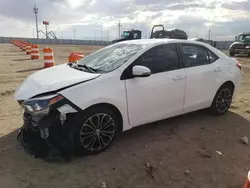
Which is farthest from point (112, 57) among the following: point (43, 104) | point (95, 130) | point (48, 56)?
point (48, 56)

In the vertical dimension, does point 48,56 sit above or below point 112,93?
above

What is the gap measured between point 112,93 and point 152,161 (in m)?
1.11

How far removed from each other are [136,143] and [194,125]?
1397mm

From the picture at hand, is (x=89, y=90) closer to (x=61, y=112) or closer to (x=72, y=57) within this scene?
(x=61, y=112)

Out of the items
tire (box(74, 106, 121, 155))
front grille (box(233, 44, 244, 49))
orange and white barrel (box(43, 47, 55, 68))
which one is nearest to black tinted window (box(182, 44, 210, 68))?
tire (box(74, 106, 121, 155))

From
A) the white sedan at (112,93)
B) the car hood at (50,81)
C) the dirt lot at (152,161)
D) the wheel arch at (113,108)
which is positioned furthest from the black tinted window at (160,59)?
the dirt lot at (152,161)

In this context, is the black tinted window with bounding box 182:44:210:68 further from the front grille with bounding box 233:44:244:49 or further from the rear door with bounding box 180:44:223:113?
the front grille with bounding box 233:44:244:49

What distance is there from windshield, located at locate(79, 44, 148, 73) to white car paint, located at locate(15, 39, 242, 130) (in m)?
0.13

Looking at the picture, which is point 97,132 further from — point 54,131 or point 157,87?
point 157,87

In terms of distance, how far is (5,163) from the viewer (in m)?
3.38

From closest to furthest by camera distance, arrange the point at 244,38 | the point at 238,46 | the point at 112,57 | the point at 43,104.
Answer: the point at 43,104 < the point at 112,57 < the point at 238,46 < the point at 244,38

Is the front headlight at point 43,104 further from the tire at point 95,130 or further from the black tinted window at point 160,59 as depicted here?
the black tinted window at point 160,59

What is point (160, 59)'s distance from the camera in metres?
4.26

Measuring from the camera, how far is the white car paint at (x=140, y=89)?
3443mm
